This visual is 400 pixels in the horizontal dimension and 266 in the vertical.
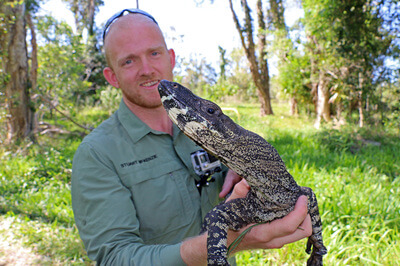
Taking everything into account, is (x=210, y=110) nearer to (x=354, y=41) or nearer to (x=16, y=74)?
(x=16, y=74)

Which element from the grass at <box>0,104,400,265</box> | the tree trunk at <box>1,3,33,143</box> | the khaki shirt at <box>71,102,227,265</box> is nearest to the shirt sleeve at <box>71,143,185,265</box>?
the khaki shirt at <box>71,102,227,265</box>

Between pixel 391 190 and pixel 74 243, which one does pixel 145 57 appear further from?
pixel 391 190

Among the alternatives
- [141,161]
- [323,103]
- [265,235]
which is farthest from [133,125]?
[323,103]

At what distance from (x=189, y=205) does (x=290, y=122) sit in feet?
37.1

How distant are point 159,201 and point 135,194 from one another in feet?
0.58

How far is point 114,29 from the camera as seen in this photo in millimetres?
2203

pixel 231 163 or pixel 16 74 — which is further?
pixel 16 74

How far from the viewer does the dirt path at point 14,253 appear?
141 inches

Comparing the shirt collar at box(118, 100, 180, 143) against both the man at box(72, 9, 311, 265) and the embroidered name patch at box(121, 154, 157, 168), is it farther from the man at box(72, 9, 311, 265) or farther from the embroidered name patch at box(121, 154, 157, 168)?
the embroidered name patch at box(121, 154, 157, 168)

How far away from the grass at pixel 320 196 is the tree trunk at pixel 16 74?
0.66 metres

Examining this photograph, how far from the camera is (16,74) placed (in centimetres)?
725

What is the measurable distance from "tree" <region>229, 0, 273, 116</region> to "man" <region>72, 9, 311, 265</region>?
38.8 ft

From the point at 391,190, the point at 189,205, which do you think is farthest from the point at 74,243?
the point at 391,190

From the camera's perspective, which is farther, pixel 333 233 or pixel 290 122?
pixel 290 122
